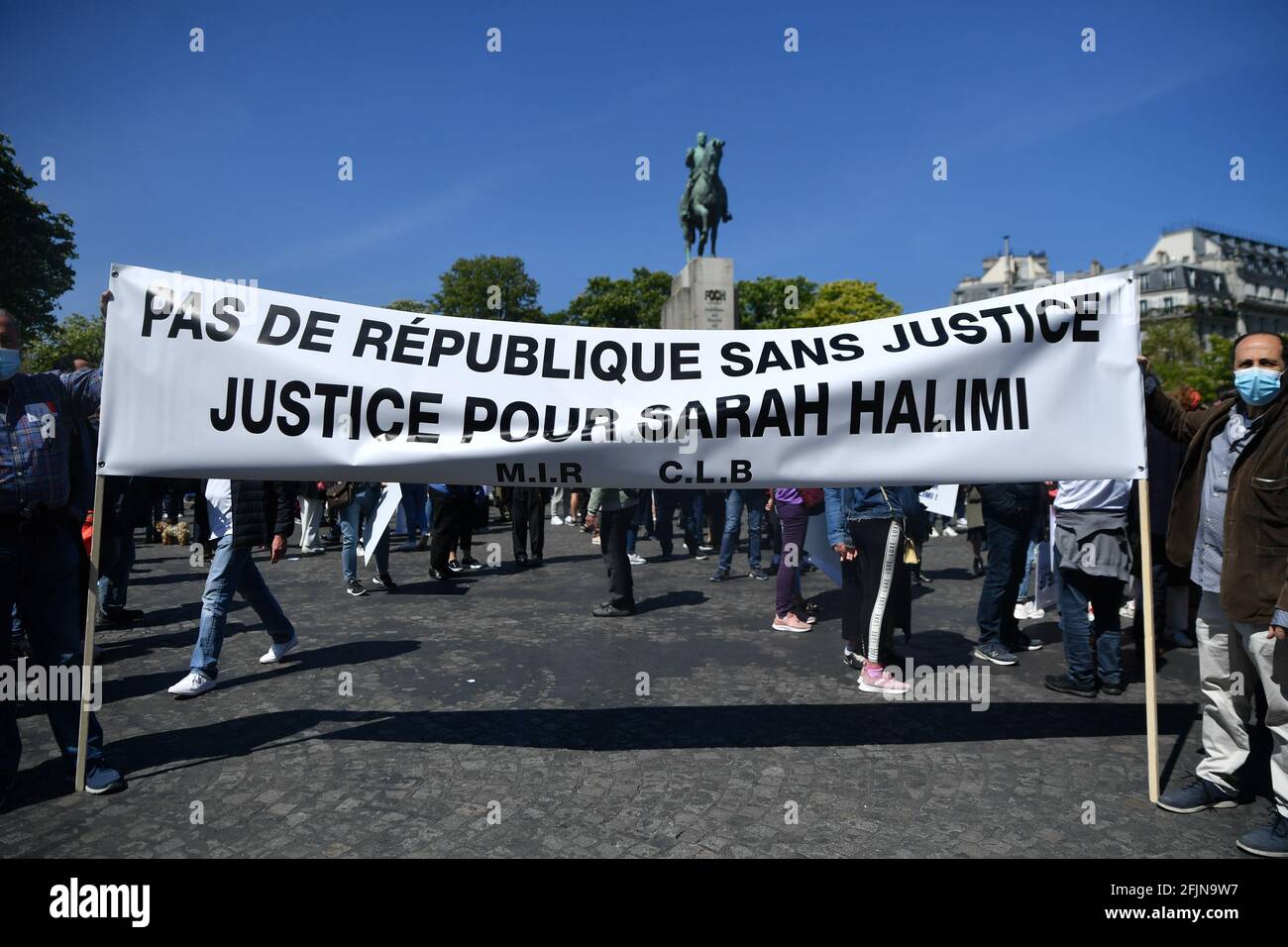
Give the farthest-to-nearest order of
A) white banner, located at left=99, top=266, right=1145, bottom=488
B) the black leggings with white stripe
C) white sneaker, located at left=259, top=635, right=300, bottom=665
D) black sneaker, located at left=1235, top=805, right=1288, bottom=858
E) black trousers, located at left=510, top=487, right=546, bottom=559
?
black trousers, located at left=510, top=487, right=546, bottom=559, white sneaker, located at left=259, top=635, right=300, bottom=665, the black leggings with white stripe, white banner, located at left=99, top=266, right=1145, bottom=488, black sneaker, located at left=1235, top=805, right=1288, bottom=858

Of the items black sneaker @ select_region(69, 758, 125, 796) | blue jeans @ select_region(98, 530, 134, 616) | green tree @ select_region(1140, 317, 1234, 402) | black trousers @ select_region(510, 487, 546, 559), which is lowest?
black sneaker @ select_region(69, 758, 125, 796)

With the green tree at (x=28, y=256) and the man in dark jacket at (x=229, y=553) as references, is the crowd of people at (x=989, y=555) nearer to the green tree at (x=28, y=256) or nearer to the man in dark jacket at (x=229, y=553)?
the man in dark jacket at (x=229, y=553)

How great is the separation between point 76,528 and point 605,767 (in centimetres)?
280

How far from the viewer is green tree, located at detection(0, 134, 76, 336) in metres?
33.9

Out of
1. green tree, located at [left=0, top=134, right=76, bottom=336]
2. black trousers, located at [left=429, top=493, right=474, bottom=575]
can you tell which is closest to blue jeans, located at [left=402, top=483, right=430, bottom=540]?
black trousers, located at [left=429, top=493, right=474, bottom=575]

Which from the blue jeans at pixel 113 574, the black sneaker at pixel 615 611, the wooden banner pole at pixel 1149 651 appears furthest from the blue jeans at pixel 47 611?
the wooden banner pole at pixel 1149 651

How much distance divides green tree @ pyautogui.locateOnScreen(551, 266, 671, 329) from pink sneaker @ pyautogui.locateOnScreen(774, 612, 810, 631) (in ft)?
179

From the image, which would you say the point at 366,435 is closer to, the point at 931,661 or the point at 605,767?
the point at 605,767

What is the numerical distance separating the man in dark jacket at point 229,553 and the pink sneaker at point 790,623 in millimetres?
4070

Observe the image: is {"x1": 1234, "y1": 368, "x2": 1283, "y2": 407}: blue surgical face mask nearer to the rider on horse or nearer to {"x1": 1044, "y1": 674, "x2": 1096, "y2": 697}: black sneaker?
{"x1": 1044, "y1": 674, "x2": 1096, "y2": 697}: black sneaker

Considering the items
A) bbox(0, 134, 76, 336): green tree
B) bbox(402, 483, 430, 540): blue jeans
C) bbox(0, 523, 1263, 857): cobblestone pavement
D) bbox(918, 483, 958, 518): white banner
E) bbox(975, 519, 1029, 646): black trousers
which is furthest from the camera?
bbox(0, 134, 76, 336): green tree
